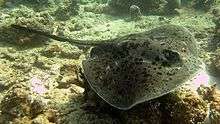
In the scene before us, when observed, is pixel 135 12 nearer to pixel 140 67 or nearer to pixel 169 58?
pixel 169 58

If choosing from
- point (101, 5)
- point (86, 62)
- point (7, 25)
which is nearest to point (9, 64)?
point (7, 25)

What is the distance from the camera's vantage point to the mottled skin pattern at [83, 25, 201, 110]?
3695 mm

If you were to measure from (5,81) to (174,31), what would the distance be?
10.3 ft

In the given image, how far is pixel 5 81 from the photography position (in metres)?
5.81

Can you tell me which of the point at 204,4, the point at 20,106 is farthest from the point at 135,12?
the point at 20,106

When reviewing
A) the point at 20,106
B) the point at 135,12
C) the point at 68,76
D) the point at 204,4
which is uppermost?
the point at 20,106

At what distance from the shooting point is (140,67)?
3977 millimetres

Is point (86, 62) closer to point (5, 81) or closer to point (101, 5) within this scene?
point (5, 81)

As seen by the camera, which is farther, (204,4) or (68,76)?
(204,4)

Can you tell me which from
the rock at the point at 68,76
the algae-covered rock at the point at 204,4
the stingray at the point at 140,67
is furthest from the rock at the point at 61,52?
the algae-covered rock at the point at 204,4

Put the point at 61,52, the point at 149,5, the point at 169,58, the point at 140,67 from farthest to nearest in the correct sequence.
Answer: the point at 149,5
the point at 61,52
the point at 169,58
the point at 140,67

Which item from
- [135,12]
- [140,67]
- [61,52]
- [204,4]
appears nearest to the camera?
[140,67]

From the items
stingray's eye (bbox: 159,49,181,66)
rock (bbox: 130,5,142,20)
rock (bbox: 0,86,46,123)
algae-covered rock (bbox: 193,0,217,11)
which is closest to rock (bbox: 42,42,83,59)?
rock (bbox: 0,86,46,123)

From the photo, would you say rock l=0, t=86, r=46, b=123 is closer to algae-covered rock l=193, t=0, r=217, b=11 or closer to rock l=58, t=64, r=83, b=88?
rock l=58, t=64, r=83, b=88
